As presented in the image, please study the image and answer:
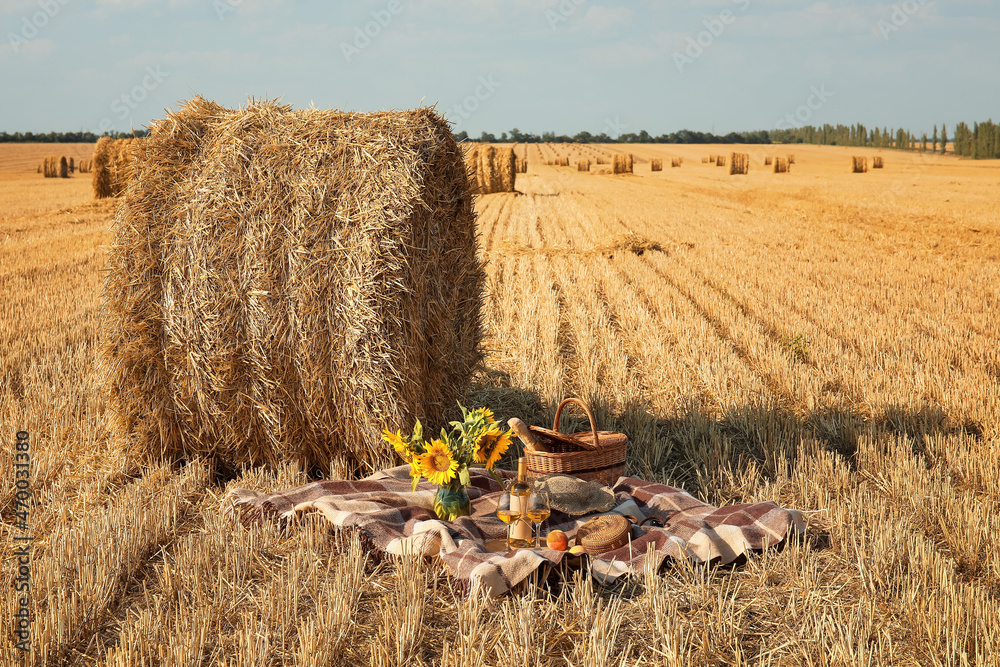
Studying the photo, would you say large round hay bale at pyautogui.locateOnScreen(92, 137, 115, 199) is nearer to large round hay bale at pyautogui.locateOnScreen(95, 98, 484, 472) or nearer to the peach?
large round hay bale at pyautogui.locateOnScreen(95, 98, 484, 472)

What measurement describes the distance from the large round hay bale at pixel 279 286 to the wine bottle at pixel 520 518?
108cm

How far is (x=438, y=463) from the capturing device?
3.81 meters

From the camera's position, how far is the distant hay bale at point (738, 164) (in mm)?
38719

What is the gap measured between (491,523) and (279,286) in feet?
6.03

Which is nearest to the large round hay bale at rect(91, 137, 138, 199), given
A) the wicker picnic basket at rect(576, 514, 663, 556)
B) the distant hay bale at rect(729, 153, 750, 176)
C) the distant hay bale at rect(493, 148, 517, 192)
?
the distant hay bale at rect(493, 148, 517, 192)

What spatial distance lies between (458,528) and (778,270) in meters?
8.93

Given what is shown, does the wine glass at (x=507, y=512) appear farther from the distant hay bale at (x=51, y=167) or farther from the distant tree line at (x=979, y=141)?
the distant tree line at (x=979, y=141)

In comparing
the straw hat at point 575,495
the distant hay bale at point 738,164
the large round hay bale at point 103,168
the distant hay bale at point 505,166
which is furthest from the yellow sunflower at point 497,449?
the distant hay bale at point 738,164

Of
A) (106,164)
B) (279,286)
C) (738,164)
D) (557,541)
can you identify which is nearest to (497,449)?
(557,541)

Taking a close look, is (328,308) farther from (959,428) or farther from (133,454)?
(959,428)

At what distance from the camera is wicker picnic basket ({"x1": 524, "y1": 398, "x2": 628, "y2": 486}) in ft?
13.6

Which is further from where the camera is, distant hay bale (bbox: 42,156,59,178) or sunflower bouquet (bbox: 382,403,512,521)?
distant hay bale (bbox: 42,156,59,178)

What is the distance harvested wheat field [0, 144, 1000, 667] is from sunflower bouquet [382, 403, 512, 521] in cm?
48

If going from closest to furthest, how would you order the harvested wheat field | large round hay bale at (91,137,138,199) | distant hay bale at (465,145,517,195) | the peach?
the harvested wheat field, the peach, large round hay bale at (91,137,138,199), distant hay bale at (465,145,517,195)
